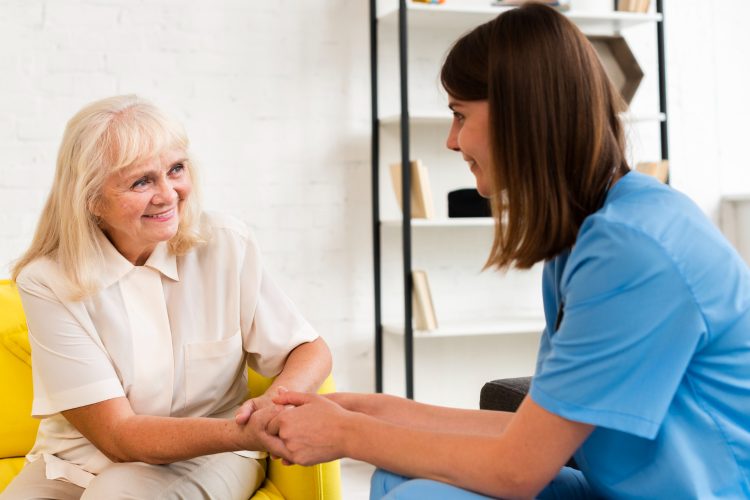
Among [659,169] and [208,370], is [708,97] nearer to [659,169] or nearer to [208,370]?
[659,169]

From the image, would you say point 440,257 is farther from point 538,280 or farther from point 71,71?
point 71,71

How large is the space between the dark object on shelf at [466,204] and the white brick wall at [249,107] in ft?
1.13

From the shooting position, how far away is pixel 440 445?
1288 millimetres

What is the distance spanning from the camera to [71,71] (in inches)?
121

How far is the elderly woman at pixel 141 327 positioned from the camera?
5.32 ft

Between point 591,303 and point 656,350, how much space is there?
10 centimetres

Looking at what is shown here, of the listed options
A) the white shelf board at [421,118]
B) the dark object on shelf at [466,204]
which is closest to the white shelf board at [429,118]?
the white shelf board at [421,118]

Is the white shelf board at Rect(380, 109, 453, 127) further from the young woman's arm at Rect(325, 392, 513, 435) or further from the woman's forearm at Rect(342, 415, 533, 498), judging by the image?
the woman's forearm at Rect(342, 415, 533, 498)

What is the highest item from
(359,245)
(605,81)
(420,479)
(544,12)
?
(544,12)

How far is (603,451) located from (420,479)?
26 centimetres

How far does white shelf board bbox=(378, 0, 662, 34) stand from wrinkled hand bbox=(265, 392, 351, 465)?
2038 mm

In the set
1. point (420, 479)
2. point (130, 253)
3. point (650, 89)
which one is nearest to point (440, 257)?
point (650, 89)

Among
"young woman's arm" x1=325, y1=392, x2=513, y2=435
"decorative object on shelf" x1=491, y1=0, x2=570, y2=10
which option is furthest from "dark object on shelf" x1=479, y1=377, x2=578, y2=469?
"decorative object on shelf" x1=491, y1=0, x2=570, y2=10

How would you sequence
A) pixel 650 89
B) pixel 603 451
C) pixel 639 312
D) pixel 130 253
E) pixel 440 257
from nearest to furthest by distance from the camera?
pixel 639 312, pixel 603 451, pixel 130 253, pixel 440 257, pixel 650 89
